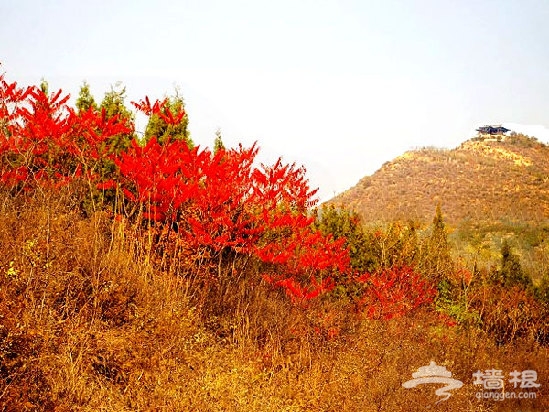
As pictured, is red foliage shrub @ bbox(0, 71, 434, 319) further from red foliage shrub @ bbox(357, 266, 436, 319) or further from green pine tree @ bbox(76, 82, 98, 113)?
green pine tree @ bbox(76, 82, 98, 113)

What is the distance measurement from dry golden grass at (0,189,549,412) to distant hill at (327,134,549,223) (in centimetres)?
3549

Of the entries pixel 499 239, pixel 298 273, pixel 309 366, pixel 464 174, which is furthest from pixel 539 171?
pixel 309 366

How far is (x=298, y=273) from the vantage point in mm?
10742

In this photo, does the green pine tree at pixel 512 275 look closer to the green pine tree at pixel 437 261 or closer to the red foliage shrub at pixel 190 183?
the green pine tree at pixel 437 261

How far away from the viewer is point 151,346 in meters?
5.46

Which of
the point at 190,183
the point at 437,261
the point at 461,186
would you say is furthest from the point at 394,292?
the point at 461,186

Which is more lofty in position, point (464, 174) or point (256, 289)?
point (464, 174)

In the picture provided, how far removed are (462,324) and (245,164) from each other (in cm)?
707

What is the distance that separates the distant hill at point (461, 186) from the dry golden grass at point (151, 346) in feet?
116

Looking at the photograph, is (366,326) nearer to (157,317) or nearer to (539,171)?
(157,317)

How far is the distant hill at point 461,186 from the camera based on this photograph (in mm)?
42875

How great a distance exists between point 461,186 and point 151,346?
1876 inches

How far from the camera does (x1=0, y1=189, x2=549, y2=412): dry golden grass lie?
461 centimetres

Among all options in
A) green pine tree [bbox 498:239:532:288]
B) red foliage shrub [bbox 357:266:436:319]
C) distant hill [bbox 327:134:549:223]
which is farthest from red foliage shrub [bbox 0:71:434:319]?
distant hill [bbox 327:134:549:223]
